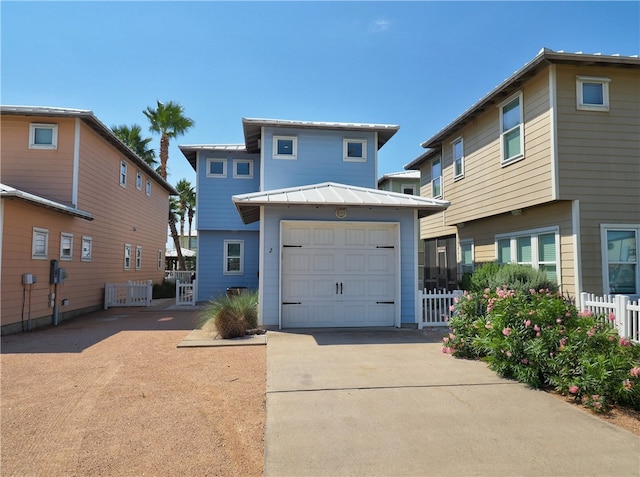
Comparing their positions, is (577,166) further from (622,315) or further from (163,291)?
(163,291)

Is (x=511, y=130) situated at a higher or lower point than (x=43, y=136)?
lower

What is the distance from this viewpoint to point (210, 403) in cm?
444

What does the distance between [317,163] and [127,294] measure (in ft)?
29.8

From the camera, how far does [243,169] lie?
645 inches

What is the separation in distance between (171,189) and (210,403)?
20.0 meters

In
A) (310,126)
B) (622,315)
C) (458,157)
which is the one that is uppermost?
(310,126)

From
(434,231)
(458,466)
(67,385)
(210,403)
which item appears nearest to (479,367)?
(458,466)

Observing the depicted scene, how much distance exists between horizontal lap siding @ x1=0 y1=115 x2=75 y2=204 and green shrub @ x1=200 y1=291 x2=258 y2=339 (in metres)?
6.59

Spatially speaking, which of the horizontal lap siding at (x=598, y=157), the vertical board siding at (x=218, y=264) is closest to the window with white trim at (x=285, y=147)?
the vertical board siding at (x=218, y=264)

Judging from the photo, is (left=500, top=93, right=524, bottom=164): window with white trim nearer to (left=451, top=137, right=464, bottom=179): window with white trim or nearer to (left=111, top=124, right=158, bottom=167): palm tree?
(left=451, top=137, right=464, bottom=179): window with white trim

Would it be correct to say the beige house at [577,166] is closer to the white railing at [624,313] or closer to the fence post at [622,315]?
the white railing at [624,313]

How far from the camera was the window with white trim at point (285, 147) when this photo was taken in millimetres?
12734

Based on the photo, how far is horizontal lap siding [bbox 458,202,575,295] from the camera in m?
8.66

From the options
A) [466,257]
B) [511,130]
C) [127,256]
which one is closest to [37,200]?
[127,256]
